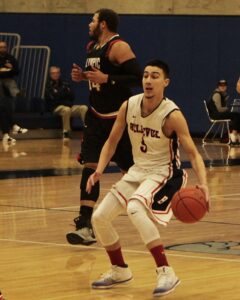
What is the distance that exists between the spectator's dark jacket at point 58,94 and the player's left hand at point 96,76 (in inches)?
594

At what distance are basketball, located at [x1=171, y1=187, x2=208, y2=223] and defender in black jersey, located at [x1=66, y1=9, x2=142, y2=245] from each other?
2.24 meters

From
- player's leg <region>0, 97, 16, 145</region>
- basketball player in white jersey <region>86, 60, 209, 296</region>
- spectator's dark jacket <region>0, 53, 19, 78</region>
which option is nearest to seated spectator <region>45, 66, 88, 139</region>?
spectator's dark jacket <region>0, 53, 19, 78</region>

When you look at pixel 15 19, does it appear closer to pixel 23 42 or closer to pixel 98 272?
pixel 23 42

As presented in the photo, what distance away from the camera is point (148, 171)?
7660 mm

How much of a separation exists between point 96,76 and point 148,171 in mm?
1885

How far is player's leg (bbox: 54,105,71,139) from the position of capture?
2442 cm

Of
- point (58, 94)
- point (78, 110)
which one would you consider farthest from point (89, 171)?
point (78, 110)

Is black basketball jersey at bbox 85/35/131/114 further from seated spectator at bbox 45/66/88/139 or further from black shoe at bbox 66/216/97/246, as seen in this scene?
seated spectator at bbox 45/66/88/139

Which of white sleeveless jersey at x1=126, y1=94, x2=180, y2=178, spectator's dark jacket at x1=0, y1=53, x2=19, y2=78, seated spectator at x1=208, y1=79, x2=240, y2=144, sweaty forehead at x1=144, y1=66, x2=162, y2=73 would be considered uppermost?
sweaty forehead at x1=144, y1=66, x2=162, y2=73

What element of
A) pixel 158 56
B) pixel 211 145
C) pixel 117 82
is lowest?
pixel 211 145

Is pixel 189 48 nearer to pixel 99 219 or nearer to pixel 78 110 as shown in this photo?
pixel 78 110

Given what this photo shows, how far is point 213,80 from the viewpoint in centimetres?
2475

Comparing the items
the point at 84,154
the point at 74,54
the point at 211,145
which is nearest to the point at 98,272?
the point at 84,154

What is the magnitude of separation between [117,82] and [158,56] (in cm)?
1606
